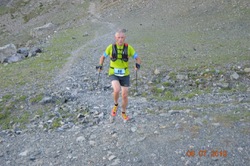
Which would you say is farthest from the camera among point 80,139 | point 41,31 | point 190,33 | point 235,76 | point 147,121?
point 41,31

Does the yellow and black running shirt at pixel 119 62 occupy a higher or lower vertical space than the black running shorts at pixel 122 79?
higher

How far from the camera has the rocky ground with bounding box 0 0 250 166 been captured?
8.57 meters

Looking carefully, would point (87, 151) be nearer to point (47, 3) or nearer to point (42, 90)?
point (42, 90)

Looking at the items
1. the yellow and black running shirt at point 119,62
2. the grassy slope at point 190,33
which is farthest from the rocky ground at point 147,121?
the yellow and black running shirt at point 119,62

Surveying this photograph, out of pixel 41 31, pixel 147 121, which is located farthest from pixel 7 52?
pixel 147 121

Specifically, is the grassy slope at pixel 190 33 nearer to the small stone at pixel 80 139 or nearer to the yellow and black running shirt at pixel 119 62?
the yellow and black running shirt at pixel 119 62

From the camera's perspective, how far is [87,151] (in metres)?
9.25

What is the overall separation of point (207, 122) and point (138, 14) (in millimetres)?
32966

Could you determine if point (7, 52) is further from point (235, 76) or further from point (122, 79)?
Answer: point (122, 79)

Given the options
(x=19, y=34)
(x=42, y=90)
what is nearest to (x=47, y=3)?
(x=19, y=34)

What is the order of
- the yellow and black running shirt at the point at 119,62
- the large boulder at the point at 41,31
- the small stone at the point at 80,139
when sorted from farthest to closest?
the large boulder at the point at 41,31
the small stone at the point at 80,139
the yellow and black running shirt at the point at 119,62

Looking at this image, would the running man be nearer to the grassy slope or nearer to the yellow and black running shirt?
the yellow and black running shirt

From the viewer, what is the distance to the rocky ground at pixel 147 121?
857 cm

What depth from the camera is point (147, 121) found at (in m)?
10.6
